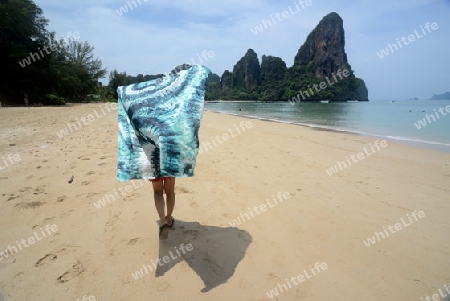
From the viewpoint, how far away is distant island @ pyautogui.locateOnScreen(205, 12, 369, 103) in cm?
10200

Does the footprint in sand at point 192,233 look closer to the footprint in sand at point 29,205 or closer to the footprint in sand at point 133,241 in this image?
the footprint in sand at point 133,241

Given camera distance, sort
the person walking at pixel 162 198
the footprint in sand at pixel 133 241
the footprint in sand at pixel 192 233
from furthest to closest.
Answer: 1. the footprint in sand at pixel 192 233
2. the footprint in sand at pixel 133 241
3. the person walking at pixel 162 198

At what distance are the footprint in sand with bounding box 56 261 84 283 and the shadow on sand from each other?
750 millimetres

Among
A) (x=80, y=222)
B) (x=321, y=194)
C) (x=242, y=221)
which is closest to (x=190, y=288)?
(x=242, y=221)

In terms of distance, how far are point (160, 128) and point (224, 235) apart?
1637 millimetres

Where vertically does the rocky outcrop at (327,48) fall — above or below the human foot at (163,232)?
above

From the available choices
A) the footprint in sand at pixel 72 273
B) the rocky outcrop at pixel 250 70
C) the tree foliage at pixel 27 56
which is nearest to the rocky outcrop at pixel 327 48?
the rocky outcrop at pixel 250 70

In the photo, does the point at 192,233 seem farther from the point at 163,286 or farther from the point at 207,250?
the point at 163,286

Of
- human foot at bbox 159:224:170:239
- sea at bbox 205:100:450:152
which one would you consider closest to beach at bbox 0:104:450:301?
human foot at bbox 159:224:170:239

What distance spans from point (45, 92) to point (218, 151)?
27023 mm

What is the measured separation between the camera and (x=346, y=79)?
105750mm

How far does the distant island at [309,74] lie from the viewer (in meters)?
102

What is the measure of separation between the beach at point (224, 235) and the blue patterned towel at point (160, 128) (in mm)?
1002

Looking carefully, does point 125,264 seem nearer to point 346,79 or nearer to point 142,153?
point 142,153
